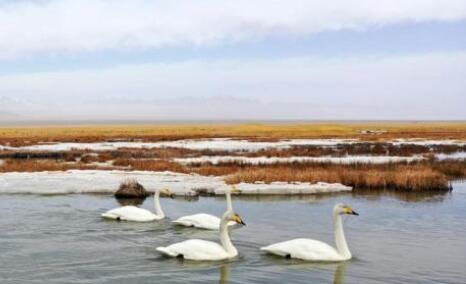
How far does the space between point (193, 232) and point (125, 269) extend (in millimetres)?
4164

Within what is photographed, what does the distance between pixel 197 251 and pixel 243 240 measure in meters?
2.49

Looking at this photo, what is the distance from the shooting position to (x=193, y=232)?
16.4 metres

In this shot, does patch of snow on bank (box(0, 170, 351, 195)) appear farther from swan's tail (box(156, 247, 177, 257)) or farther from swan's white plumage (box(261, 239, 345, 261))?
swan's white plumage (box(261, 239, 345, 261))

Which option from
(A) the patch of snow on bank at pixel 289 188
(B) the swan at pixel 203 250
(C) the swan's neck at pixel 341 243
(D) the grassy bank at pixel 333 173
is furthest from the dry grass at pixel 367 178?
(B) the swan at pixel 203 250

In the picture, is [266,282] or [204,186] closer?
[266,282]

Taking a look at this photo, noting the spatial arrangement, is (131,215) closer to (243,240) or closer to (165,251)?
(243,240)

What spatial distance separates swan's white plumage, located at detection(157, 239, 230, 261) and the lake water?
182 mm

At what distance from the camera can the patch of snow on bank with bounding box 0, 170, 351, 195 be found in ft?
80.0

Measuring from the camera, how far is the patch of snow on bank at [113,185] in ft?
80.0

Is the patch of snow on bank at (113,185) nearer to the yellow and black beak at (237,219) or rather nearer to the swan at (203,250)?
the swan at (203,250)

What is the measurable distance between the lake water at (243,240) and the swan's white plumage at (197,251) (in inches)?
7.2

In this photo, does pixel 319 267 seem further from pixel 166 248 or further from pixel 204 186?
pixel 204 186

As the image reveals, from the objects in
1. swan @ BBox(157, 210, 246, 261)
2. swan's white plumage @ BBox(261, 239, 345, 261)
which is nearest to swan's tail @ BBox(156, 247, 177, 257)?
swan @ BBox(157, 210, 246, 261)

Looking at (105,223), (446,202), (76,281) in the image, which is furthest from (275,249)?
(446,202)
